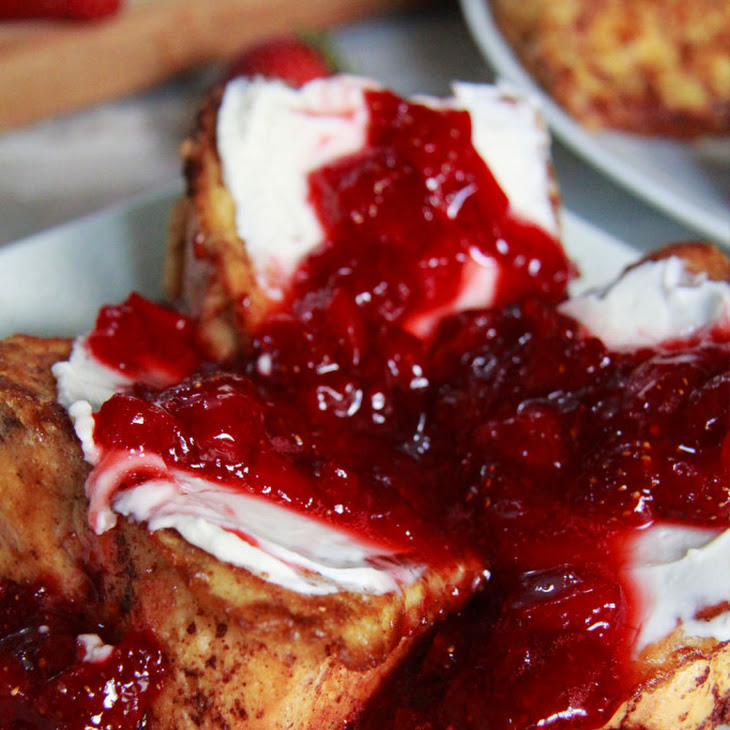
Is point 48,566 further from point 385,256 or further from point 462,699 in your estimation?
point 385,256

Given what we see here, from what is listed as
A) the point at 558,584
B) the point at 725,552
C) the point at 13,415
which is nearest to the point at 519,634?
the point at 558,584

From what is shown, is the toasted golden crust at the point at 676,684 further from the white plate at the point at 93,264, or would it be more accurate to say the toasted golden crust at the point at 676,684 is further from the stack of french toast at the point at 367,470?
the white plate at the point at 93,264

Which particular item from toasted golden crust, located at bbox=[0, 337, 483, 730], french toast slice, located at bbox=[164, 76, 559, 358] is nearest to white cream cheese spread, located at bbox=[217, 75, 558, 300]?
french toast slice, located at bbox=[164, 76, 559, 358]

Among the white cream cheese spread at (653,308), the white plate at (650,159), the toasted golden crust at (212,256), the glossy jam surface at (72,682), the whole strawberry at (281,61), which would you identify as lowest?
the white plate at (650,159)

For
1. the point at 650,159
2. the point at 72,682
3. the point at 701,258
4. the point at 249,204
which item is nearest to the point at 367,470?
the point at 72,682

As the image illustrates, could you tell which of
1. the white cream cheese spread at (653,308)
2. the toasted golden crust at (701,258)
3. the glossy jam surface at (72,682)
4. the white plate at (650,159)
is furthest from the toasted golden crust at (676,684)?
the white plate at (650,159)

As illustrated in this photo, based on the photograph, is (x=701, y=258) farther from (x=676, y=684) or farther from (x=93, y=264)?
(x=93, y=264)
